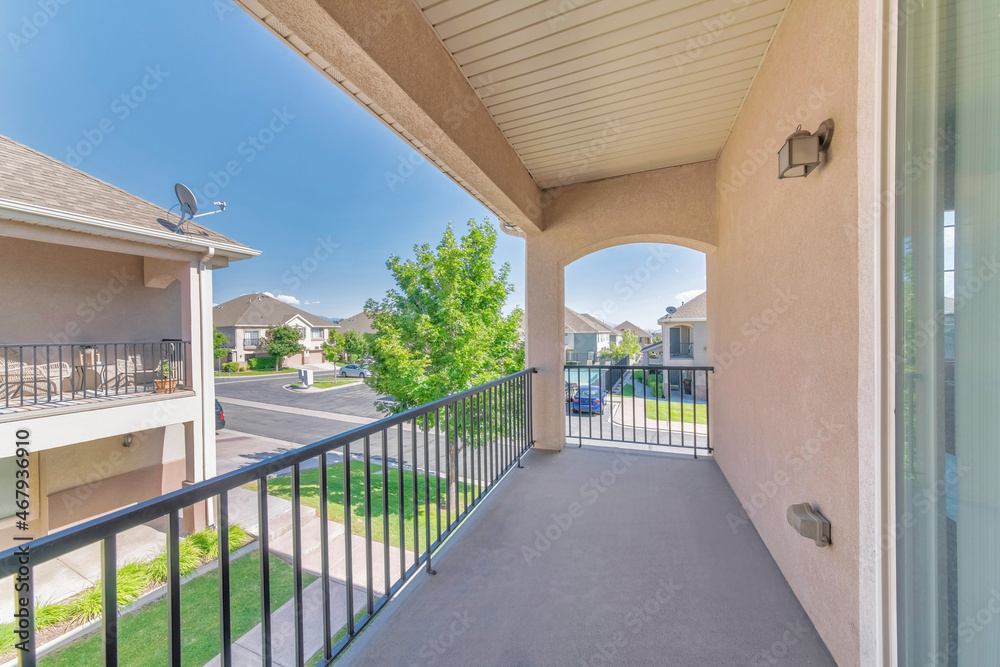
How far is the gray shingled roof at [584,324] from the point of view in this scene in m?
24.3

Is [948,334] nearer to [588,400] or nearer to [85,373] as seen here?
[588,400]

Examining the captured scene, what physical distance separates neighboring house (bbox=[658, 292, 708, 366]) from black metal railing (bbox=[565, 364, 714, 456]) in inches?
35.1

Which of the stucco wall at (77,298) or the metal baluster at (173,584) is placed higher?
the stucco wall at (77,298)

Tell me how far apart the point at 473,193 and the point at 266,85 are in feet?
33.9

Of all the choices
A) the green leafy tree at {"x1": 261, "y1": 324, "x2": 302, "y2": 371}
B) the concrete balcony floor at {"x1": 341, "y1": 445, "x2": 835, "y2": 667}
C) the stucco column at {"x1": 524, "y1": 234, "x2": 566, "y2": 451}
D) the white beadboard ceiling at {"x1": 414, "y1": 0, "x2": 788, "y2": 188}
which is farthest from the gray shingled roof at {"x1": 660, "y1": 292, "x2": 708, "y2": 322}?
the green leafy tree at {"x1": 261, "y1": 324, "x2": 302, "y2": 371}

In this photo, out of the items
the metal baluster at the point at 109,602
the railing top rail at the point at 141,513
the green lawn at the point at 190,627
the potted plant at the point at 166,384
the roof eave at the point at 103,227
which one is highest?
the roof eave at the point at 103,227

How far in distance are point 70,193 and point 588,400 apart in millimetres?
7731

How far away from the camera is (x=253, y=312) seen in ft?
78.1

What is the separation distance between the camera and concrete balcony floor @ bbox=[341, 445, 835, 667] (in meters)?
1.49

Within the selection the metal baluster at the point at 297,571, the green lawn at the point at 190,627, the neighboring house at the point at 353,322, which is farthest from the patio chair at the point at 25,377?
the neighboring house at the point at 353,322

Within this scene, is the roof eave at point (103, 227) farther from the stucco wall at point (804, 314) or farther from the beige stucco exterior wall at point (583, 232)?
the stucco wall at point (804, 314)

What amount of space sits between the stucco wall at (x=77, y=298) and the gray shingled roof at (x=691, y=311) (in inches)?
568

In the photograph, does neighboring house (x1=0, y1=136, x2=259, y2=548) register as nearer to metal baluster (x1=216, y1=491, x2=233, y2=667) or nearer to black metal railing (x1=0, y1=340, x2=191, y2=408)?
black metal railing (x1=0, y1=340, x2=191, y2=408)

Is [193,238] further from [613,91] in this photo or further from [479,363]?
[613,91]
